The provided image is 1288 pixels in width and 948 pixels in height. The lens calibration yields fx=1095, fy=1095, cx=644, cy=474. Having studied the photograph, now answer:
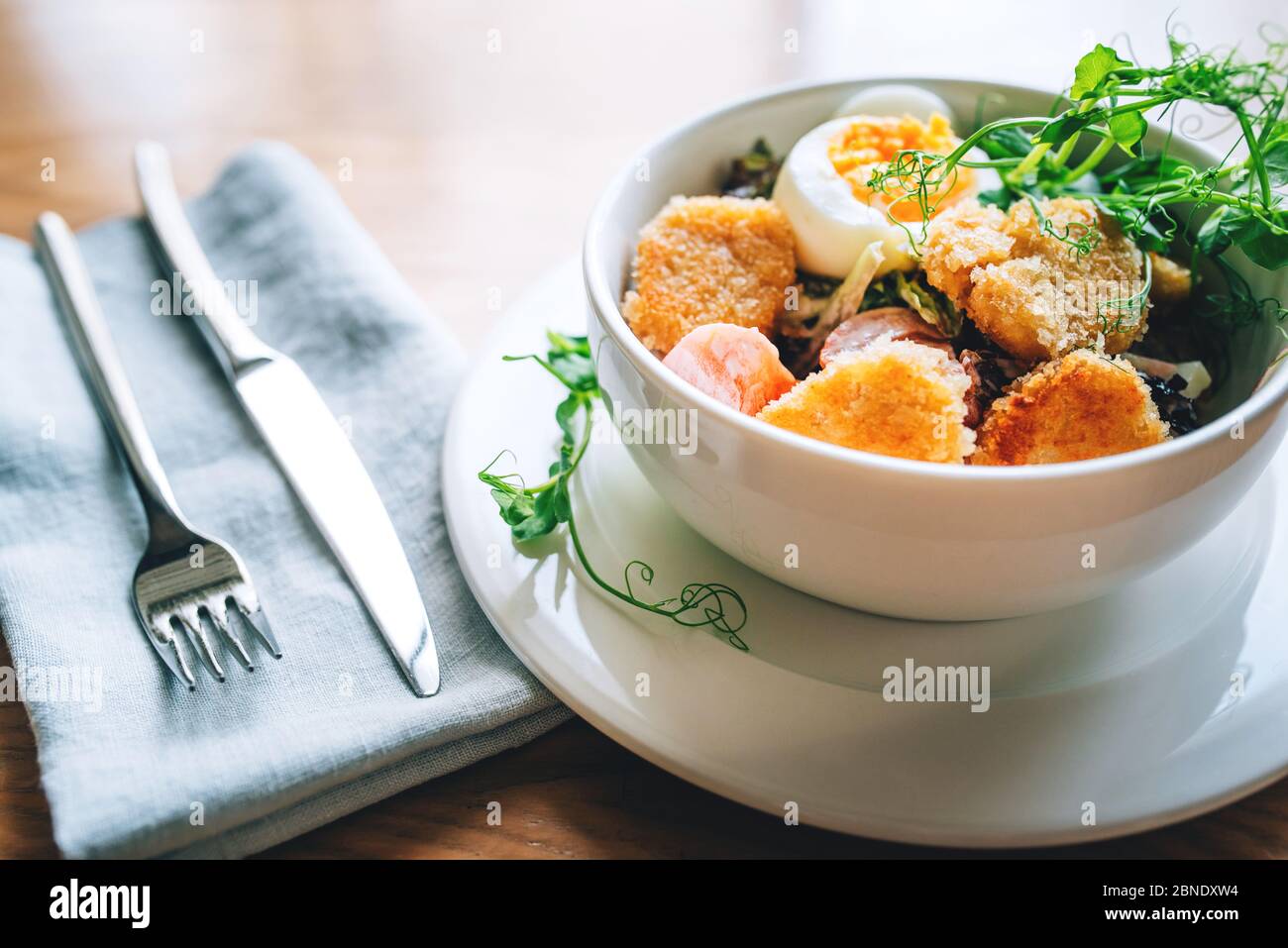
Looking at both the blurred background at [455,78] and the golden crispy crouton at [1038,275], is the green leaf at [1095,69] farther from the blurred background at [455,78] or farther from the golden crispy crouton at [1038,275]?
the blurred background at [455,78]

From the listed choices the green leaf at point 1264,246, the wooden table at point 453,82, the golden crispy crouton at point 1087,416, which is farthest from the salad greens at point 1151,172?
the wooden table at point 453,82

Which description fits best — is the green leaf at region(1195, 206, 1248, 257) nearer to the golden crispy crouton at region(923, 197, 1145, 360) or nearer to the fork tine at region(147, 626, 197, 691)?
the golden crispy crouton at region(923, 197, 1145, 360)

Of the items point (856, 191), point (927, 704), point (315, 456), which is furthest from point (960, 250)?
point (315, 456)

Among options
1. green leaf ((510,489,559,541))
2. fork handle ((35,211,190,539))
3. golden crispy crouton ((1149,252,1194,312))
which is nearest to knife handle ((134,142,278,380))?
fork handle ((35,211,190,539))
